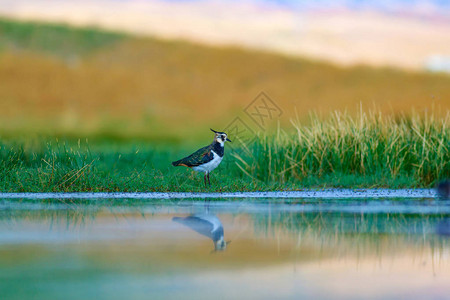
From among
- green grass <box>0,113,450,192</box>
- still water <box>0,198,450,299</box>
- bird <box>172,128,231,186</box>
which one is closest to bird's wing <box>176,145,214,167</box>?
bird <box>172,128,231,186</box>

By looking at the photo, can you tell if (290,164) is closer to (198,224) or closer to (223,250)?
(198,224)

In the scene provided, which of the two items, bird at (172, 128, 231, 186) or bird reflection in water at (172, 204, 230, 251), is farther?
bird at (172, 128, 231, 186)

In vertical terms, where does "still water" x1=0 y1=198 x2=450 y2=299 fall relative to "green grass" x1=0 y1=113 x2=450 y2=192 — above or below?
below

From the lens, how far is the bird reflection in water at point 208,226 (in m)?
7.49

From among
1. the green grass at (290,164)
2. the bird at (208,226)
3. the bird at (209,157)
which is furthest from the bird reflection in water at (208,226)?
the green grass at (290,164)

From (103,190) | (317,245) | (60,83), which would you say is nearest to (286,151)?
(103,190)

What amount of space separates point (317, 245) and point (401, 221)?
6.98 feet

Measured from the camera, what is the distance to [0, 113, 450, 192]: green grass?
41.3 ft

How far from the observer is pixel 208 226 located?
8.52m

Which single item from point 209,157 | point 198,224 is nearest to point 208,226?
point 198,224

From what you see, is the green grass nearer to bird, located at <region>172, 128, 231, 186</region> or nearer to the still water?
bird, located at <region>172, 128, 231, 186</region>

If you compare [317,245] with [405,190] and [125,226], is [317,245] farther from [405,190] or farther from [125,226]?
[405,190]

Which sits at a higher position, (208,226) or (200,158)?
(200,158)

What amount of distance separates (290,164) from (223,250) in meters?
7.47
